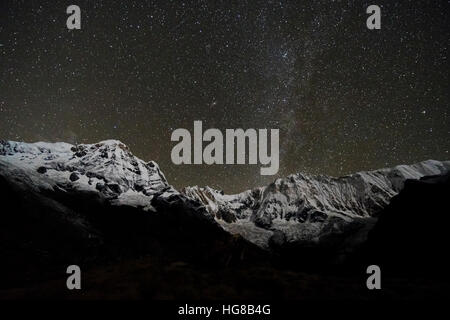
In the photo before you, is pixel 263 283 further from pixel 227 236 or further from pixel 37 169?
pixel 37 169

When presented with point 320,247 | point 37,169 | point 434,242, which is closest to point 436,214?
point 434,242

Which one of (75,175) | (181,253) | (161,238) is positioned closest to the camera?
(181,253)

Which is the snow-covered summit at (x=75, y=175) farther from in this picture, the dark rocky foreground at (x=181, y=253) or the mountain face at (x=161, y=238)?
the dark rocky foreground at (x=181, y=253)

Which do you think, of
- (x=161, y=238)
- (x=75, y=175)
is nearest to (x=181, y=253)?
(x=161, y=238)

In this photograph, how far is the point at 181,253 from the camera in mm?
143625

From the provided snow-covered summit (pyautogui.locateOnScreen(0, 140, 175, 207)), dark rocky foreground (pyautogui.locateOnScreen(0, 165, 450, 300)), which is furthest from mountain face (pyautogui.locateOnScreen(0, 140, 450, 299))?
snow-covered summit (pyautogui.locateOnScreen(0, 140, 175, 207))

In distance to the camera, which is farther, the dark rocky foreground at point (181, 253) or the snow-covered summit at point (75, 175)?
the snow-covered summit at point (75, 175)

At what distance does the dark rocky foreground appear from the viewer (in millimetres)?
16469

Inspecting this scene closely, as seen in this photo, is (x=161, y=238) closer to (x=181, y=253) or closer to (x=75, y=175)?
(x=181, y=253)

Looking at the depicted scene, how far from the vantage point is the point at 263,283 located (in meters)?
17.3

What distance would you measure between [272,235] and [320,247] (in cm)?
6513

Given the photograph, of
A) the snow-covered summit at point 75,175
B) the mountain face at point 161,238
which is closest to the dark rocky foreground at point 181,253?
the mountain face at point 161,238

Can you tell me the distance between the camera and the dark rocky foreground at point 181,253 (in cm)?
1647

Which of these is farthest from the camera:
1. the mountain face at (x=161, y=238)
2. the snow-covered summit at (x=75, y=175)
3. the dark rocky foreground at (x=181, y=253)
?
the snow-covered summit at (x=75, y=175)
